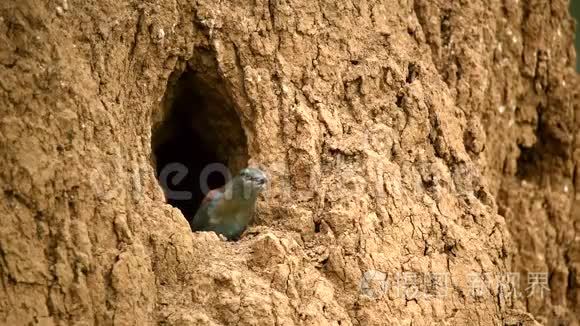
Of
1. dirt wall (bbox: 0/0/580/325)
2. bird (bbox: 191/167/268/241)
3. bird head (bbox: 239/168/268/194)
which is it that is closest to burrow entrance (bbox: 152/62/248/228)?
dirt wall (bbox: 0/0/580/325)

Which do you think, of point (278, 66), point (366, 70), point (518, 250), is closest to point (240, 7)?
point (278, 66)

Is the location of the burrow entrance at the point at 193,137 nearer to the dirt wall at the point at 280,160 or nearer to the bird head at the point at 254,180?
the dirt wall at the point at 280,160

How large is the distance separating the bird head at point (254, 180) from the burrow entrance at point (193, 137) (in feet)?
1.58

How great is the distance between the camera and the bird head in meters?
7.21

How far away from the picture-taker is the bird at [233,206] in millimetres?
7273

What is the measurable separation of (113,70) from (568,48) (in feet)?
15.9

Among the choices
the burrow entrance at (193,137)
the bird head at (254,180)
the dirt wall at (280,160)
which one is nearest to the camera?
the dirt wall at (280,160)

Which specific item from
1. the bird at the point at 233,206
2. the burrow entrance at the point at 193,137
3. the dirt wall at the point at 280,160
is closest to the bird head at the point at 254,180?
the bird at the point at 233,206

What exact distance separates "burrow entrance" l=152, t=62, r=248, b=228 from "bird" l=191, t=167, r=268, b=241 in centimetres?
31

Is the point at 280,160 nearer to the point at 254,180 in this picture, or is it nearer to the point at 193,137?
the point at 254,180

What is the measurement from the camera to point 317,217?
7.02 meters

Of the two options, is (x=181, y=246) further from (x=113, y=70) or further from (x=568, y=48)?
(x=568, y=48)

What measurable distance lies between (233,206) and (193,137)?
1.02m

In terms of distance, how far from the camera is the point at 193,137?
8516 mm
